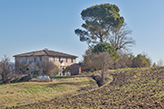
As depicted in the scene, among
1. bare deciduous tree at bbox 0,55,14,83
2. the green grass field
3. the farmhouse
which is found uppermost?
the farmhouse

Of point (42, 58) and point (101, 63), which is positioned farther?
point (42, 58)

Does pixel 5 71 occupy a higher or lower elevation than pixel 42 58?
lower

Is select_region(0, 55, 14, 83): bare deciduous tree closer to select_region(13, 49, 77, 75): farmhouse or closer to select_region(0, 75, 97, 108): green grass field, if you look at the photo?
select_region(0, 75, 97, 108): green grass field

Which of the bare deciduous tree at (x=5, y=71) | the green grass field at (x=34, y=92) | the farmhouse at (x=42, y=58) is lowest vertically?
the green grass field at (x=34, y=92)

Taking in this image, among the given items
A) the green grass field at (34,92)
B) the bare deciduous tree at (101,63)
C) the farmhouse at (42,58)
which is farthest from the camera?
the farmhouse at (42,58)

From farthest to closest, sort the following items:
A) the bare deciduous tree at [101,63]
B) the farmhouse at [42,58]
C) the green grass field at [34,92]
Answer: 1. the farmhouse at [42,58]
2. the bare deciduous tree at [101,63]
3. the green grass field at [34,92]

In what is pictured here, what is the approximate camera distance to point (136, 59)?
39.9 meters

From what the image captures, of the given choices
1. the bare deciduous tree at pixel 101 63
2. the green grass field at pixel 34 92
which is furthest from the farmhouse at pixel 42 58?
the green grass field at pixel 34 92

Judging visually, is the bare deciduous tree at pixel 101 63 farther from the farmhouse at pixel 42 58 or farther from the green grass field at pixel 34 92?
the farmhouse at pixel 42 58

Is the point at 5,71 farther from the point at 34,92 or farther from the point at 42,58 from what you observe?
the point at 42,58

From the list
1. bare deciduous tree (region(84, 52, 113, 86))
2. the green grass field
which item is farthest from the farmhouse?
the green grass field

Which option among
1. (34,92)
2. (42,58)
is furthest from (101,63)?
(42,58)

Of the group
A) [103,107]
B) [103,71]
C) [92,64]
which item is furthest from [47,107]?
[92,64]

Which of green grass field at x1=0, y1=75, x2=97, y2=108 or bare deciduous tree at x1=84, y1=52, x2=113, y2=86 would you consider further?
bare deciduous tree at x1=84, y1=52, x2=113, y2=86
